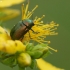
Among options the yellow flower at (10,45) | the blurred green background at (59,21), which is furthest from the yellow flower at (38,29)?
the blurred green background at (59,21)

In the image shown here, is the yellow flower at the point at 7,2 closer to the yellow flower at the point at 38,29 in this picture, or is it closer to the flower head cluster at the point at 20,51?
the yellow flower at the point at 38,29

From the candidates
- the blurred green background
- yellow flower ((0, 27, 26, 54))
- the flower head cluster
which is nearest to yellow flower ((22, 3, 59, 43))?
the flower head cluster

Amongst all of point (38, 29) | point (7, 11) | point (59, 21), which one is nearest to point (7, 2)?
point (7, 11)

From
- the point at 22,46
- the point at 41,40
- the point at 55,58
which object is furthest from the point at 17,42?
the point at 55,58

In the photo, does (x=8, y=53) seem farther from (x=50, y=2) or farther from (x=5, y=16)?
(x=50, y=2)

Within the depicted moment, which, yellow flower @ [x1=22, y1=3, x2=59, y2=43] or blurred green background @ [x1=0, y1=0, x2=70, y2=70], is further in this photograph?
blurred green background @ [x1=0, y1=0, x2=70, y2=70]

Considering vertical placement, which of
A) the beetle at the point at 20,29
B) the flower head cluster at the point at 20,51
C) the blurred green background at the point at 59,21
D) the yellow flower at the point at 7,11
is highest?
the yellow flower at the point at 7,11

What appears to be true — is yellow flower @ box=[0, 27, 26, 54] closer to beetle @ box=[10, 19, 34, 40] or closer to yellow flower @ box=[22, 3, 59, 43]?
beetle @ box=[10, 19, 34, 40]

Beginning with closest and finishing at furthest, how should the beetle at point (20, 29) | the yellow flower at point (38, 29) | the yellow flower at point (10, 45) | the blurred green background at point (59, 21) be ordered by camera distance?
the yellow flower at point (10, 45) < the beetle at point (20, 29) < the yellow flower at point (38, 29) < the blurred green background at point (59, 21)

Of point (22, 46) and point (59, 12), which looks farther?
point (59, 12)
